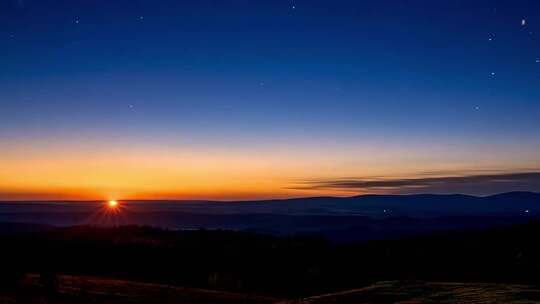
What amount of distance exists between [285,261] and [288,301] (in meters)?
25.6

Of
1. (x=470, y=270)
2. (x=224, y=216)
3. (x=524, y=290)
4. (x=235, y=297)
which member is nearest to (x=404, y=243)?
(x=470, y=270)

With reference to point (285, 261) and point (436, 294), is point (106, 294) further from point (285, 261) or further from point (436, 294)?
point (285, 261)

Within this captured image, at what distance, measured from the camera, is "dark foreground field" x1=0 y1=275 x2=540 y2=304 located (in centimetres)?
1872

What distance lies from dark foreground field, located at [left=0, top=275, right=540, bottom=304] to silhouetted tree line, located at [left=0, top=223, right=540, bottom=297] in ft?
7.37

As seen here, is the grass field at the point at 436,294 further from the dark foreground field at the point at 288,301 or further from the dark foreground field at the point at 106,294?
the dark foreground field at the point at 106,294

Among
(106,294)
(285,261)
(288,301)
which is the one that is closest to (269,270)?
(285,261)

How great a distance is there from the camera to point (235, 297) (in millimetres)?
30812

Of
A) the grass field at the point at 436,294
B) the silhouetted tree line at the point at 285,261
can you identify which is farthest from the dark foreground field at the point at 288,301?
the silhouetted tree line at the point at 285,261

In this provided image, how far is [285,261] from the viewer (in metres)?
49.9

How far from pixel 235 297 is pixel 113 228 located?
5360 centimetres

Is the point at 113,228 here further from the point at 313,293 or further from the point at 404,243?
the point at 313,293

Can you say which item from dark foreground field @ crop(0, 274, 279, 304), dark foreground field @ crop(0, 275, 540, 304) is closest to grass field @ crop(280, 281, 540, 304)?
dark foreground field @ crop(0, 275, 540, 304)

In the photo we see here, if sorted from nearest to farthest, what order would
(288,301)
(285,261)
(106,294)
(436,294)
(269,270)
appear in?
(436,294) → (288,301) → (106,294) → (269,270) → (285,261)

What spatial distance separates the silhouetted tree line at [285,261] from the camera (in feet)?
128
